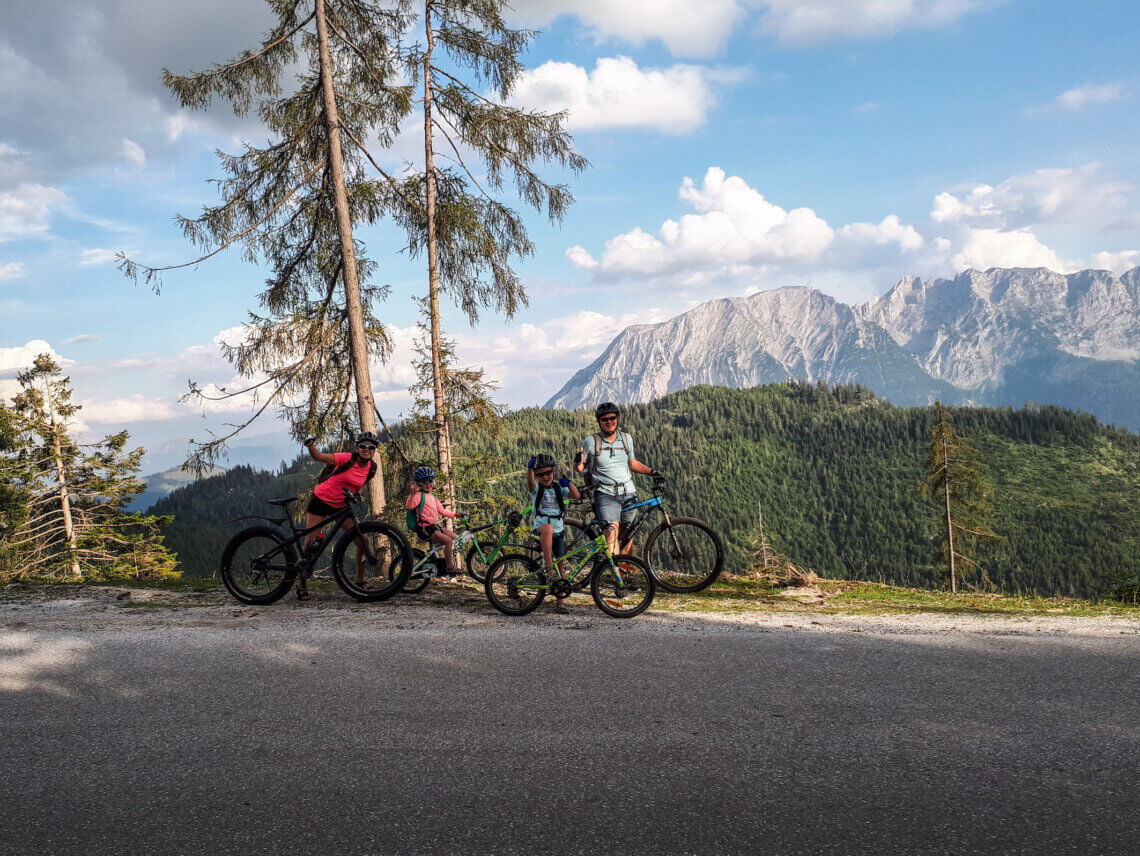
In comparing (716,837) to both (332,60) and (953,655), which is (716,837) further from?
(332,60)

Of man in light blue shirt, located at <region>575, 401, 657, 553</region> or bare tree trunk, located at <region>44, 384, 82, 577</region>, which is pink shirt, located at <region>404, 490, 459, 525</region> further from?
bare tree trunk, located at <region>44, 384, 82, 577</region>

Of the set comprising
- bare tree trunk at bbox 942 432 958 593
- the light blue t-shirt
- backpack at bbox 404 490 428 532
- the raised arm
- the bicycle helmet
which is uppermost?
the bicycle helmet

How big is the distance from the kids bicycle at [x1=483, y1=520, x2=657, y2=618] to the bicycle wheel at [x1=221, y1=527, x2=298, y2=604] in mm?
2796

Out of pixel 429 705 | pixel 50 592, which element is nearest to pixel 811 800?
pixel 429 705

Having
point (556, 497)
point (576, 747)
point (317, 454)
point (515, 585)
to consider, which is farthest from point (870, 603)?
point (317, 454)

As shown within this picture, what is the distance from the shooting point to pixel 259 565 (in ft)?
29.8

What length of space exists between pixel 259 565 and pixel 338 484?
4.88 ft

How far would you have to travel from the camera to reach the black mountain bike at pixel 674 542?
841 centimetres

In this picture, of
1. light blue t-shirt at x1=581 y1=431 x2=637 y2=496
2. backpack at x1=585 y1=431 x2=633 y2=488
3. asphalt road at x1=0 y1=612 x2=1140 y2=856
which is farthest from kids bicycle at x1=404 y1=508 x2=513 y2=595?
asphalt road at x1=0 y1=612 x2=1140 y2=856

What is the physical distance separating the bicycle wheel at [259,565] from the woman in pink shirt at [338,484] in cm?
24

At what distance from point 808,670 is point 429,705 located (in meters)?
3.03

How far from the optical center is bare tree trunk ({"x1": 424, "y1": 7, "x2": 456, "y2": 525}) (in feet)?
48.3

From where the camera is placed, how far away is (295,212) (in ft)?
46.0

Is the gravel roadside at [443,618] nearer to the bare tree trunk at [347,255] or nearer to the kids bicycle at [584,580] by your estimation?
the kids bicycle at [584,580]
